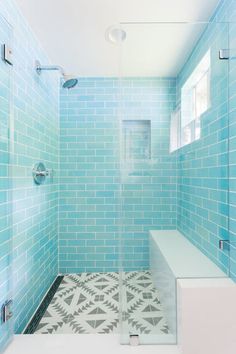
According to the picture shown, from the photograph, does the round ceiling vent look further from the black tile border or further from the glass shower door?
the black tile border

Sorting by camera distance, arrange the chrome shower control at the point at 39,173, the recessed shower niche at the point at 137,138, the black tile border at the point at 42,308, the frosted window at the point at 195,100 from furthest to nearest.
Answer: the recessed shower niche at the point at 137,138, the chrome shower control at the point at 39,173, the frosted window at the point at 195,100, the black tile border at the point at 42,308

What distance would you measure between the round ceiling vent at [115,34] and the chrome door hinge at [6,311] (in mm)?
2167

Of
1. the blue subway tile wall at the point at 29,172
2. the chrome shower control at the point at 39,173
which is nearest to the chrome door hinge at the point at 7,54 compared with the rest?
the blue subway tile wall at the point at 29,172

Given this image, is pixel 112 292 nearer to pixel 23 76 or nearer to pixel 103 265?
pixel 103 265

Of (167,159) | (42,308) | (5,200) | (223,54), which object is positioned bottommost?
(42,308)

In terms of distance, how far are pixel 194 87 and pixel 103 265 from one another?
2.27 meters

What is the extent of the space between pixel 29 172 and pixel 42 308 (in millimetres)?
1252

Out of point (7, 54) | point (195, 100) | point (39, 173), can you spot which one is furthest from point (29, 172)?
point (195, 100)

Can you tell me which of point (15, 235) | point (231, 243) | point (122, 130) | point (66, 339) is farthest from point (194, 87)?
point (66, 339)

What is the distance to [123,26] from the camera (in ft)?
5.88

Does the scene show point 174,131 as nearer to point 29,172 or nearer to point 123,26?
point 123,26

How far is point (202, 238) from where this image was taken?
186cm

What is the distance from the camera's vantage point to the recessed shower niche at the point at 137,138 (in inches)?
84.7

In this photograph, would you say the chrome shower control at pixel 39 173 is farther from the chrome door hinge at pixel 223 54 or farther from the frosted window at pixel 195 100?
the chrome door hinge at pixel 223 54
